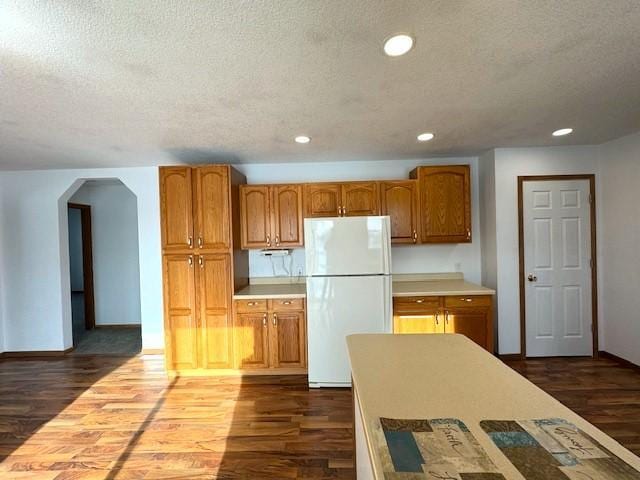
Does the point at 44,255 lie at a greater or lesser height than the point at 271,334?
greater

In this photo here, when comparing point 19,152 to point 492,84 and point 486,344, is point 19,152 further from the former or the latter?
point 486,344

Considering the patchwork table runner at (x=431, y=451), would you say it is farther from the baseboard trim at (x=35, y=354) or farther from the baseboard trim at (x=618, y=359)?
the baseboard trim at (x=35, y=354)

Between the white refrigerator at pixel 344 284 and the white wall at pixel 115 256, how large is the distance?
367 cm

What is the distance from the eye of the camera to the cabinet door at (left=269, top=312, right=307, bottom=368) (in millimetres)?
3070

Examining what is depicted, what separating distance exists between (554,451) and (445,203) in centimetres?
282

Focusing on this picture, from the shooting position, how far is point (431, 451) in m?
0.77

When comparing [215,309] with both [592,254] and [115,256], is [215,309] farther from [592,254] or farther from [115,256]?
[592,254]

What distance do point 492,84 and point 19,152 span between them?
418cm

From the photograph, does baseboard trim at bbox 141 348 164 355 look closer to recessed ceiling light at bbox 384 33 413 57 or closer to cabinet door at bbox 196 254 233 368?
cabinet door at bbox 196 254 233 368

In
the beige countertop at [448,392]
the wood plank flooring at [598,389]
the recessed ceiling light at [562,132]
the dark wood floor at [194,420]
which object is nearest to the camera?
the beige countertop at [448,392]

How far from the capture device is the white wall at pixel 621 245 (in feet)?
9.70

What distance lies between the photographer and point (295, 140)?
9.26ft

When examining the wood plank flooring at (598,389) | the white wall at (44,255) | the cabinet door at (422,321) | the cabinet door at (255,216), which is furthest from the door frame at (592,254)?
the white wall at (44,255)

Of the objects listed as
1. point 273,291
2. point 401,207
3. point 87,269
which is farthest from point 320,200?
point 87,269
